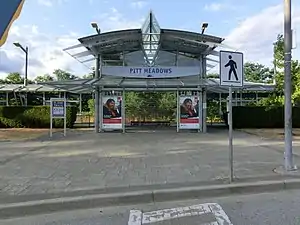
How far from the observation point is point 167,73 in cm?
2253

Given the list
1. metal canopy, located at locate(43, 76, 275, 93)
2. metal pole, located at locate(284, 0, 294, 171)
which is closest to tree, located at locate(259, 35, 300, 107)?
metal canopy, located at locate(43, 76, 275, 93)

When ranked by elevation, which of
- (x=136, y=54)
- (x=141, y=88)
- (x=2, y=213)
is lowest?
(x=2, y=213)

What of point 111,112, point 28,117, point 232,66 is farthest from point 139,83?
point 232,66

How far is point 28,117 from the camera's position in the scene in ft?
94.5

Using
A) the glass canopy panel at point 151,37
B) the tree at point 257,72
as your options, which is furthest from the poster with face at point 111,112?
the tree at point 257,72

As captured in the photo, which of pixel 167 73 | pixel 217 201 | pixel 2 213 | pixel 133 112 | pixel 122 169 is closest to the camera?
pixel 2 213

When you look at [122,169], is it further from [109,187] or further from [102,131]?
[102,131]

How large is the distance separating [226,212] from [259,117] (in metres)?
24.3

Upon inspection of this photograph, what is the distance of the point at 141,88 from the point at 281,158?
1409 cm

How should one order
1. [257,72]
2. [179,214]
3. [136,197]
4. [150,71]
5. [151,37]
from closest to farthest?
[179,214] → [136,197] → [151,37] → [150,71] → [257,72]

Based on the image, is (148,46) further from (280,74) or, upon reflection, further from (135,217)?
(135,217)

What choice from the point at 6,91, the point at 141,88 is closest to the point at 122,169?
the point at 141,88

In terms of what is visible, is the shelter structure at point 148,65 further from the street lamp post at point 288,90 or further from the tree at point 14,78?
the tree at point 14,78

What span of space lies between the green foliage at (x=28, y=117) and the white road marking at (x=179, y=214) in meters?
22.8
